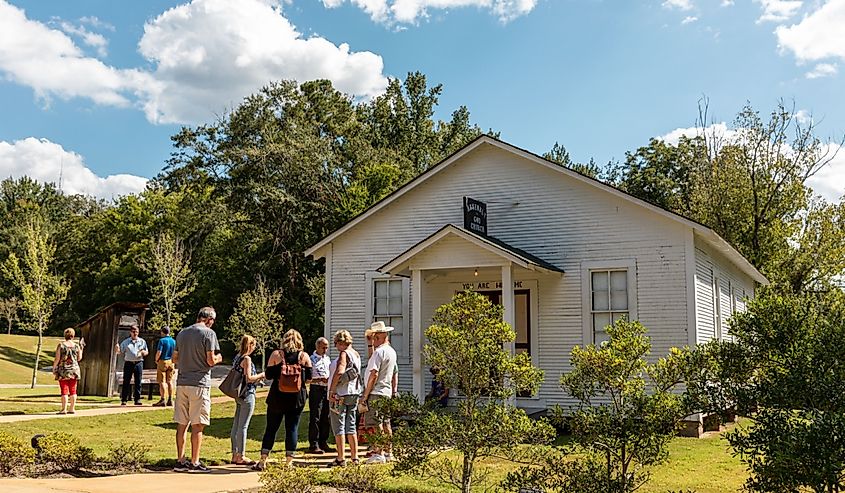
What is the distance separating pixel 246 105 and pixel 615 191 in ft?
118

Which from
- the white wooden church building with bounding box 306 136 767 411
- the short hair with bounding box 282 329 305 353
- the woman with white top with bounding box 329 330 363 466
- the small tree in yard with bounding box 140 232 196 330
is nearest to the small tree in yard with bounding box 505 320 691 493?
the woman with white top with bounding box 329 330 363 466

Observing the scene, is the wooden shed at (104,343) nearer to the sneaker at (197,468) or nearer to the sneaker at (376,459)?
the sneaker at (197,468)

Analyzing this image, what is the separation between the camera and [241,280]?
4103cm

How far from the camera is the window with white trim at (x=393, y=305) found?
1675 cm

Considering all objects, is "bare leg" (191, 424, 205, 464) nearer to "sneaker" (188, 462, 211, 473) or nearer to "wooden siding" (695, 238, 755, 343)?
"sneaker" (188, 462, 211, 473)

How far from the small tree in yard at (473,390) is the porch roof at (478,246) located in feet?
22.3

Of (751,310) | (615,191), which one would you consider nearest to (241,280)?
(615,191)

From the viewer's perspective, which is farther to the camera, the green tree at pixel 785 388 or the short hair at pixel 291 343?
the short hair at pixel 291 343

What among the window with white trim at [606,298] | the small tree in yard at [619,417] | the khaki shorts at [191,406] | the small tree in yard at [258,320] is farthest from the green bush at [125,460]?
the small tree in yard at [258,320]

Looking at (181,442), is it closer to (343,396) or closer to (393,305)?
(343,396)

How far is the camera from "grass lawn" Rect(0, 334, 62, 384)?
31587 millimetres

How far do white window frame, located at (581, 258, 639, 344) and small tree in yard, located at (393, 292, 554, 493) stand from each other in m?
8.08

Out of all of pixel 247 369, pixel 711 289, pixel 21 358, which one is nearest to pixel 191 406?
pixel 247 369

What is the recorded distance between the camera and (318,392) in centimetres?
1099
